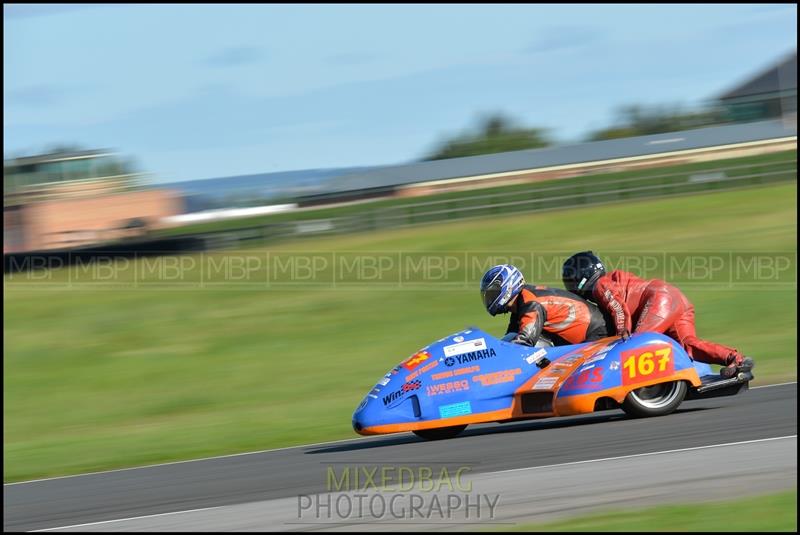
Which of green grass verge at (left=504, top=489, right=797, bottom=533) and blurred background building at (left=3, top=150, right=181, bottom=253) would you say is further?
blurred background building at (left=3, top=150, right=181, bottom=253)

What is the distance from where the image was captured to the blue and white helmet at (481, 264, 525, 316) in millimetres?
8680

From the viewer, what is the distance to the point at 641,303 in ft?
29.7

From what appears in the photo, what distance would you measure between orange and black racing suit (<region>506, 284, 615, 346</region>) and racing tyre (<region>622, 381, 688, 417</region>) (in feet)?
2.08

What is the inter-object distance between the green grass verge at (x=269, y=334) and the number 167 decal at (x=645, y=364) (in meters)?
3.17

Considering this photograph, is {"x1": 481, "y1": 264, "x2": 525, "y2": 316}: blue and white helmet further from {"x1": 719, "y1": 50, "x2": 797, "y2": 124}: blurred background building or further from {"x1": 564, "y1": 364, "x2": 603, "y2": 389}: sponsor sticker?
{"x1": 719, "y1": 50, "x2": 797, "y2": 124}: blurred background building

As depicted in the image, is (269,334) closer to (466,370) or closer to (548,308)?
(548,308)

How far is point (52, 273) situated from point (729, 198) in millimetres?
14543

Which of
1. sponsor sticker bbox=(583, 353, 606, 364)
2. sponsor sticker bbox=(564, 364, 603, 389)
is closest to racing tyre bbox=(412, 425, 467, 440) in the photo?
sponsor sticker bbox=(564, 364, 603, 389)

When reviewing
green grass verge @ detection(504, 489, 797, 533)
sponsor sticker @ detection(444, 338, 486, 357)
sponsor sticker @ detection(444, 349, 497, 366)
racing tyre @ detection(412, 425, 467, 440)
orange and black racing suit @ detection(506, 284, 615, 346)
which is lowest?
racing tyre @ detection(412, 425, 467, 440)

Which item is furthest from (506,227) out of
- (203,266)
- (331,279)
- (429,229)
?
(203,266)

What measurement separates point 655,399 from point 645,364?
16.5 inches

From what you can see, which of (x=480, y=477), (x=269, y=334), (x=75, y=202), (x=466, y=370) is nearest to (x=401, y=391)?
(x=466, y=370)

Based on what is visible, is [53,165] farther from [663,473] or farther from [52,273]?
[663,473]

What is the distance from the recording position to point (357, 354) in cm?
1540
